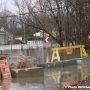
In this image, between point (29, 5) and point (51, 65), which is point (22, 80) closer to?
point (51, 65)

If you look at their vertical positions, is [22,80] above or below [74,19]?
below

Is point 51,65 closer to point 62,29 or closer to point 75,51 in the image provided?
point 75,51

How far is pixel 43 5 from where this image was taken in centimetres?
4525

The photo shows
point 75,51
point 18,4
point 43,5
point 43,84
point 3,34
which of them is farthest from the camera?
point 3,34

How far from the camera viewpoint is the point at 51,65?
23.2 m

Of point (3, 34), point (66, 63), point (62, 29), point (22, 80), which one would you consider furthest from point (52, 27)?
point (3, 34)

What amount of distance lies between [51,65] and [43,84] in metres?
7.99

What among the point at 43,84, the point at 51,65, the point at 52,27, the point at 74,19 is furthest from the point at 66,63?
the point at 52,27

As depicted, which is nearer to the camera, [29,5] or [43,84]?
[43,84]

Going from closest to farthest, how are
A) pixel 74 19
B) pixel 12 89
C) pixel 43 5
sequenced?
pixel 12 89 < pixel 74 19 < pixel 43 5

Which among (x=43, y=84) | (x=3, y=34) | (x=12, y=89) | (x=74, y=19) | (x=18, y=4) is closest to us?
(x=12, y=89)

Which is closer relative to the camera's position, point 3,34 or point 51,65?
point 51,65

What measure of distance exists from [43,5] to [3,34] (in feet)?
142

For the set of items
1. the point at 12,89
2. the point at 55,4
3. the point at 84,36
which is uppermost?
the point at 55,4
